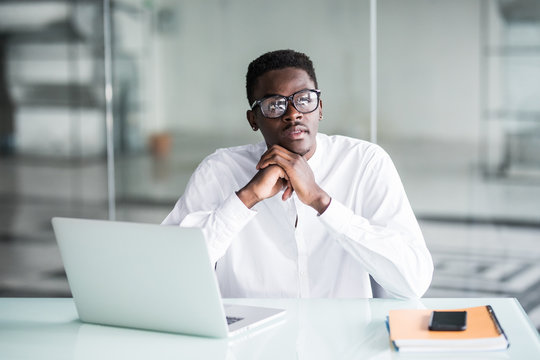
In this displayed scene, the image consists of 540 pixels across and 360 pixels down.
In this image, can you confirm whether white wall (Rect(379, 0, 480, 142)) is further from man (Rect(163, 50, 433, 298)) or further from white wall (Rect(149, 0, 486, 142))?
man (Rect(163, 50, 433, 298))

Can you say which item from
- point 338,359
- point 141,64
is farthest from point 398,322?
point 141,64

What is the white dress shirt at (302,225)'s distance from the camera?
1912 mm

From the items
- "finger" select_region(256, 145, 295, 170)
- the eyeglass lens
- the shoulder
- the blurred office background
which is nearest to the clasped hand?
"finger" select_region(256, 145, 295, 170)

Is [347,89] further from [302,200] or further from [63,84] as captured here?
[302,200]

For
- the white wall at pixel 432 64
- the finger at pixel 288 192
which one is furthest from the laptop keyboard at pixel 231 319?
the white wall at pixel 432 64

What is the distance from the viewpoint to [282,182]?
1.98 m

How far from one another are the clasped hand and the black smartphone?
508mm

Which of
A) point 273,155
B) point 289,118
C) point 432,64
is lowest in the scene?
point 273,155

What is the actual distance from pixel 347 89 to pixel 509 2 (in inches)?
52.6

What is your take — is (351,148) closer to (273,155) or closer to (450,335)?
(273,155)

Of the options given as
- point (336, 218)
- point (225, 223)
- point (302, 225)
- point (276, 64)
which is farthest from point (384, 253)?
point (276, 64)

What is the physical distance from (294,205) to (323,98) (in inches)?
109

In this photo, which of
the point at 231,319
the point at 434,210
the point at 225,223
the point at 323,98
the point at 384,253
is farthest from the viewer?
the point at 434,210

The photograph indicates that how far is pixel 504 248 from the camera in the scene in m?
5.10
